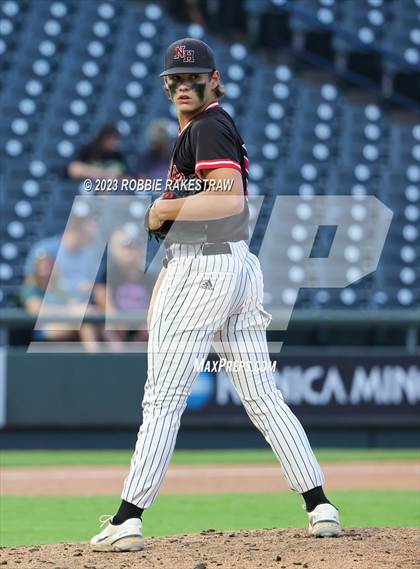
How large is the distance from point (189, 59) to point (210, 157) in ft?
1.51

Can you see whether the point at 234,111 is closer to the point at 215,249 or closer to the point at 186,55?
the point at 186,55

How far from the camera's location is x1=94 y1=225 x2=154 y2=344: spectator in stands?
1061cm

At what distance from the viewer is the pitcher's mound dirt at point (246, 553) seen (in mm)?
4359

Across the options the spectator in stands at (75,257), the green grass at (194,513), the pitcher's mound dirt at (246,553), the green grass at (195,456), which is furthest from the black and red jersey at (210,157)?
the spectator in stands at (75,257)

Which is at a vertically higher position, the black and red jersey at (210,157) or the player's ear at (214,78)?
the player's ear at (214,78)

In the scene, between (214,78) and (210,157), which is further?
(214,78)

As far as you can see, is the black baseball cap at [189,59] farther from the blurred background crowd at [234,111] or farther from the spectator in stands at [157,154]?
the spectator in stands at [157,154]

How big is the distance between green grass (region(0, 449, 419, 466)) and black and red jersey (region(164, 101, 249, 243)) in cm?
564

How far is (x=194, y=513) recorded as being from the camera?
704 centimetres

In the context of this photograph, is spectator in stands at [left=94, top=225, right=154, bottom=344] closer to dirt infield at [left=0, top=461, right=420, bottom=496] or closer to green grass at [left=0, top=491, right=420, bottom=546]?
dirt infield at [left=0, top=461, right=420, bottom=496]

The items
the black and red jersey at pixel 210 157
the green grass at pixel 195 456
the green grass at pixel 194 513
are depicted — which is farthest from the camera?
the green grass at pixel 195 456

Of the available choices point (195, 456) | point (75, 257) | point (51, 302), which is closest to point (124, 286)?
point (75, 257)

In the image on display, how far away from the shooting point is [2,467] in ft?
31.6

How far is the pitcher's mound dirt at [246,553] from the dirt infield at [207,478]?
3.11 meters
